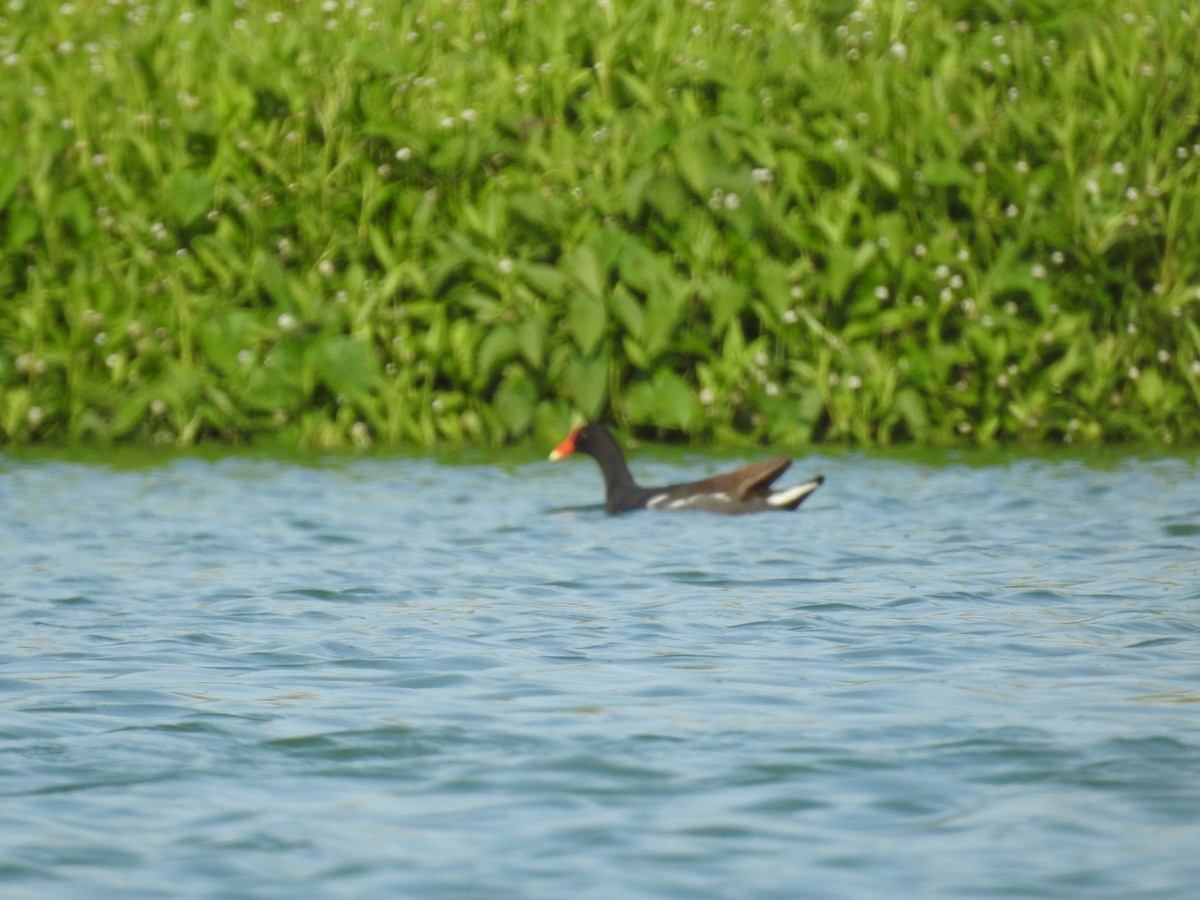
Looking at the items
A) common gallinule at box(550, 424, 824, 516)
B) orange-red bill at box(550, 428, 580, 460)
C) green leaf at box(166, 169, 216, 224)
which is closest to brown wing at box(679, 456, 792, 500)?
common gallinule at box(550, 424, 824, 516)

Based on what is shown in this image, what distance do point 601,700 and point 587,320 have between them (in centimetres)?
667

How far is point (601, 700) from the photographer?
557 cm

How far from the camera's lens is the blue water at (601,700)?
4.11m

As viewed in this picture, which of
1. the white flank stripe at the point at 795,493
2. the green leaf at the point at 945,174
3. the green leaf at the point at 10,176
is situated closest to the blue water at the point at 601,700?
the white flank stripe at the point at 795,493

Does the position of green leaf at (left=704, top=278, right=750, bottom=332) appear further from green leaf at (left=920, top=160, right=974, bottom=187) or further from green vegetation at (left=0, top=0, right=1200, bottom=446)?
green leaf at (left=920, top=160, right=974, bottom=187)

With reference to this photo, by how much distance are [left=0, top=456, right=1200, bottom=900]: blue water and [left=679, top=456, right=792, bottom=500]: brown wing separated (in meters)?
0.24

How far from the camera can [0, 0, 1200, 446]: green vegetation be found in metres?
12.3

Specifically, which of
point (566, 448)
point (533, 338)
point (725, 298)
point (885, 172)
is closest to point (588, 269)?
point (533, 338)

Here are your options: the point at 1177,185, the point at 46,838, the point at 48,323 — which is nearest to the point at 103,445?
the point at 48,323

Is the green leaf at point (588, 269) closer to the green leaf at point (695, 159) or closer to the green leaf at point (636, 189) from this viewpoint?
the green leaf at point (636, 189)

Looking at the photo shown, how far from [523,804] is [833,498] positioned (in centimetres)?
596

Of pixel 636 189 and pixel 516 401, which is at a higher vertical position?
pixel 636 189

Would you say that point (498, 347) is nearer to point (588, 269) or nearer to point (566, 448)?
point (588, 269)

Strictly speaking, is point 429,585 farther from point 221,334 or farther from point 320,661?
point 221,334
